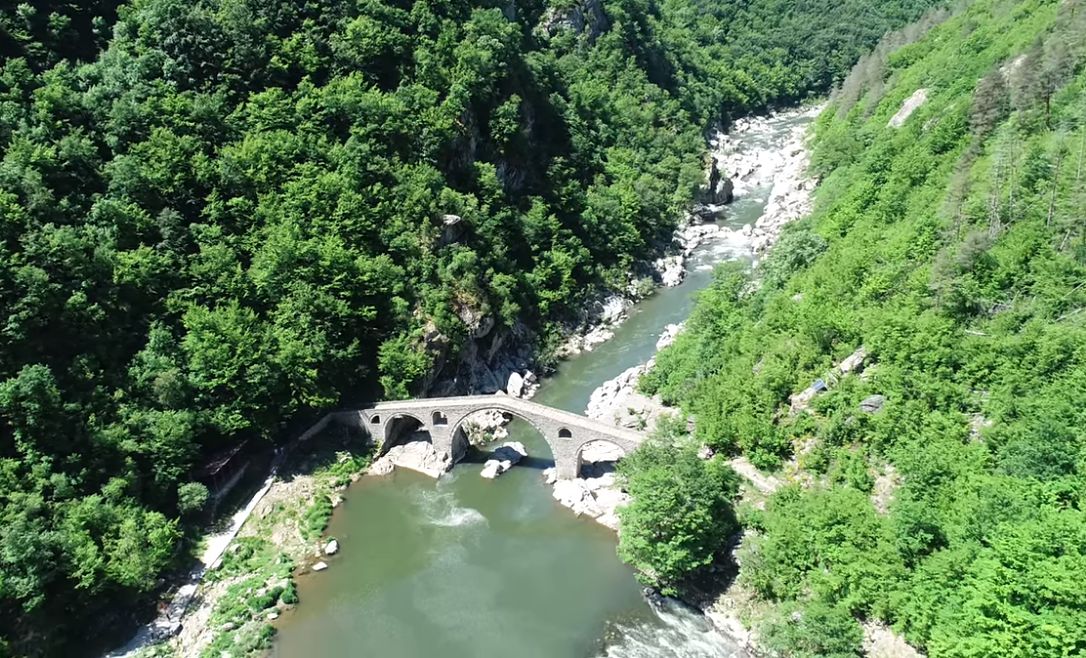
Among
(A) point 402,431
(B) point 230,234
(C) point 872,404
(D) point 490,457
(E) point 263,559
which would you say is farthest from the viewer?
(A) point 402,431

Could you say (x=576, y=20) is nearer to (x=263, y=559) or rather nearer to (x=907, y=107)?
(x=907, y=107)

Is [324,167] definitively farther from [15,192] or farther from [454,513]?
[454,513]

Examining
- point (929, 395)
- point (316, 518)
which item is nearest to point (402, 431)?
point (316, 518)

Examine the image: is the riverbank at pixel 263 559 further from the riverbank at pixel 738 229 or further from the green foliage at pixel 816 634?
the green foliage at pixel 816 634

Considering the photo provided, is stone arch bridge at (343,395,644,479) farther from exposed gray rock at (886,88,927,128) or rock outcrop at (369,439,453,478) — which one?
exposed gray rock at (886,88,927,128)

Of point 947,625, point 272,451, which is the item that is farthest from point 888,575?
point 272,451
